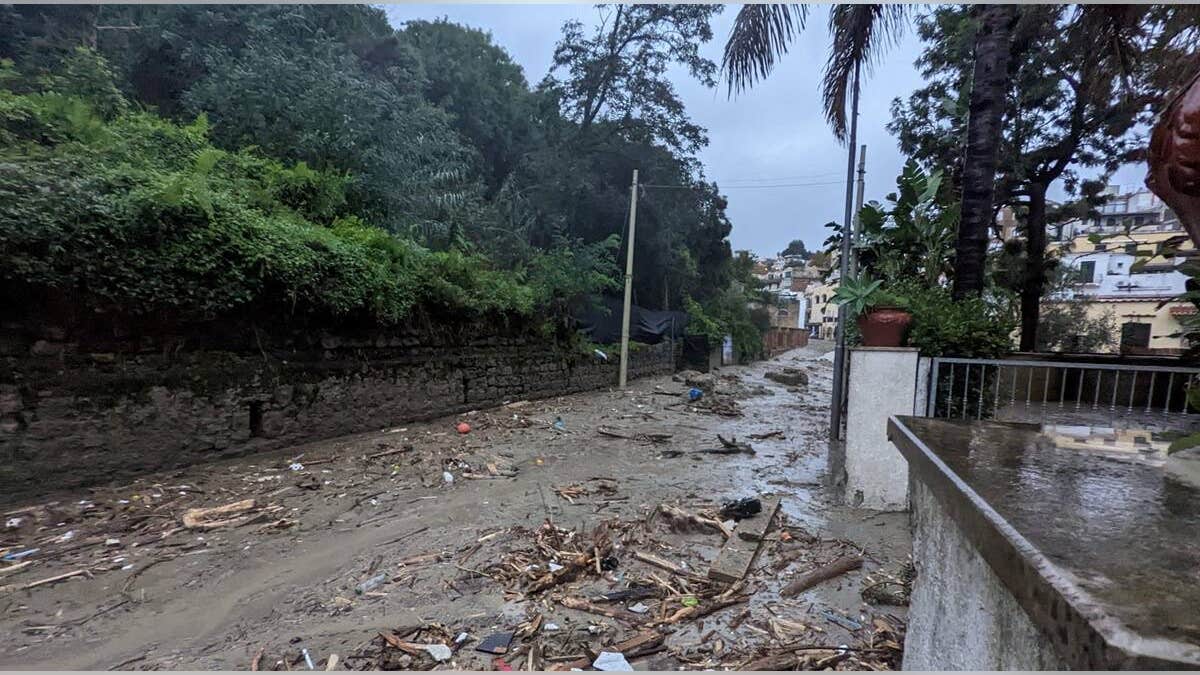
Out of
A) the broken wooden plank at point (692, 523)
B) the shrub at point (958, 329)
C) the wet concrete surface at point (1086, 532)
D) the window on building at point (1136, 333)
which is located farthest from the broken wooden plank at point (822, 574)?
the window on building at point (1136, 333)

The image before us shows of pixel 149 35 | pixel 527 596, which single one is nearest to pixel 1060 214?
pixel 527 596

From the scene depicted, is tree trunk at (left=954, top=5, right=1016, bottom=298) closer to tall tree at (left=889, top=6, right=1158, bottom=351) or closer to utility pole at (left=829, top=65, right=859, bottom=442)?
utility pole at (left=829, top=65, right=859, bottom=442)

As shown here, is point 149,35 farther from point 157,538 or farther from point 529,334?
point 157,538

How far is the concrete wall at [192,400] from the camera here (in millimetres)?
4672

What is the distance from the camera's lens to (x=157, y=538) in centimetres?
424

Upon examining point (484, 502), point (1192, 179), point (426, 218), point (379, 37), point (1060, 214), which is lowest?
point (484, 502)

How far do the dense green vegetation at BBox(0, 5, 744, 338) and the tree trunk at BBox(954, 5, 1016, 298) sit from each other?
25.4 ft

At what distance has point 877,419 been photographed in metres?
4.70

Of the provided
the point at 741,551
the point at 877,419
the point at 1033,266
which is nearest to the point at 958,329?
the point at 877,419

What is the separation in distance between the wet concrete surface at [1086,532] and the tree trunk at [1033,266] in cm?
1050

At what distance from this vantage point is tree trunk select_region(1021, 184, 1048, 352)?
1040cm

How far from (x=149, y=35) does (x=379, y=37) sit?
543 cm

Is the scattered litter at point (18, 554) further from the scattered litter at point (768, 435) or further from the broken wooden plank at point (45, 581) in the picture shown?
the scattered litter at point (768, 435)

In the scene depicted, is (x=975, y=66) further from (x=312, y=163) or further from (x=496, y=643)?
(x=312, y=163)
